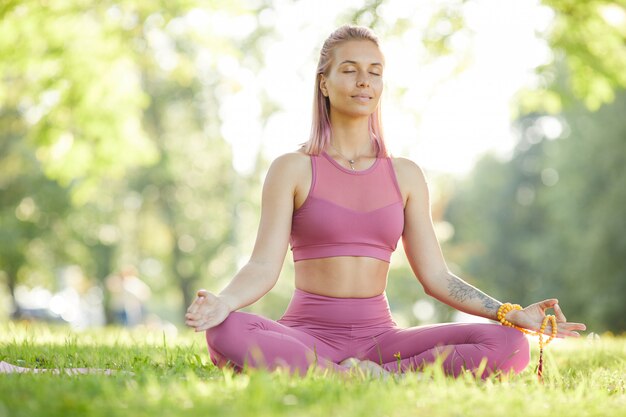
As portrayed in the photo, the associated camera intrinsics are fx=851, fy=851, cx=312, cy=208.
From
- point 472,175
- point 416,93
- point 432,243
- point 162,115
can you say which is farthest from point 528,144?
point 432,243

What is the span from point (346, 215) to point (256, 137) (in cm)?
1983

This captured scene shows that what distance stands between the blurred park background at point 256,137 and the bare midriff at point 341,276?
0.90 metres

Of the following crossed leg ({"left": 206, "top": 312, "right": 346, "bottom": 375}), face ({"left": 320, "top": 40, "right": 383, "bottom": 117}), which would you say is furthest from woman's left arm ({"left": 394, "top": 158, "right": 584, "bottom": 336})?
crossed leg ({"left": 206, "top": 312, "right": 346, "bottom": 375})

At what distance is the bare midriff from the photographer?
175 inches

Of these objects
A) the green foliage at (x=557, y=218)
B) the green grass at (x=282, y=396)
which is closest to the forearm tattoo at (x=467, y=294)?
the green grass at (x=282, y=396)

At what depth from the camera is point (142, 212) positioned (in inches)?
1086

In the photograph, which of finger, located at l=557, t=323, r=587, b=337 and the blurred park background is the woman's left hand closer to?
finger, located at l=557, t=323, r=587, b=337

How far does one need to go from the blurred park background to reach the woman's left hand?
134cm

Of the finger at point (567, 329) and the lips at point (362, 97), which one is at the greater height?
the lips at point (362, 97)

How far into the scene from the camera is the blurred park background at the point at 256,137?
10.6 meters

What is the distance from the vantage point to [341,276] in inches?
175

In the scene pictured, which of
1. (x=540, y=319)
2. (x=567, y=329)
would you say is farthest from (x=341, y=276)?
(x=567, y=329)

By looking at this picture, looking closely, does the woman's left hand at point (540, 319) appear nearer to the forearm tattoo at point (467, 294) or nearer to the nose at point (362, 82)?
the forearm tattoo at point (467, 294)

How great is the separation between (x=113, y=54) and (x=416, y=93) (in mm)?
4241
